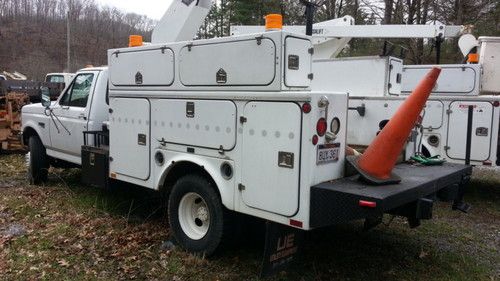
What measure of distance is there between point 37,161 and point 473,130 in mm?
7272

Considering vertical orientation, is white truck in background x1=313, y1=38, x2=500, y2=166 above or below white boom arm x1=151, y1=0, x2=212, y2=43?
below

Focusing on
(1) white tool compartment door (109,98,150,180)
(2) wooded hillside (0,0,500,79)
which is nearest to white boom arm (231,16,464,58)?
(1) white tool compartment door (109,98,150,180)

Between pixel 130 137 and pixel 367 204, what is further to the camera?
pixel 130 137

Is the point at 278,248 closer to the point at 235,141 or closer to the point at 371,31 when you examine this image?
the point at 235,141

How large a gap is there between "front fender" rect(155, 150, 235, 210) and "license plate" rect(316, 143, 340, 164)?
0.86 metres

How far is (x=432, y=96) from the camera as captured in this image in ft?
26.4

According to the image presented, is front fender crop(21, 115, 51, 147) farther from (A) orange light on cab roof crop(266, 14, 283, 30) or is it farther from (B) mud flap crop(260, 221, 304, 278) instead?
(B) mud flap crop(260, 221, 304, 278)

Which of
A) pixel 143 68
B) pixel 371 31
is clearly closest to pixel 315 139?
pixel 143 68

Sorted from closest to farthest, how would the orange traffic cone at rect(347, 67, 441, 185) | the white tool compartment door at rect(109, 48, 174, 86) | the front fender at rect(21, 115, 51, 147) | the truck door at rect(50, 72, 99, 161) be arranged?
1. the orange traffic cone at rect(347, 67, 441, 185)
2. the white tool compartment door at rect(109, 48, 174, 86)
3. the truck door at rect(50, 72, 99, 161)
4. the front fender at rect(21, 115, 51, 147)

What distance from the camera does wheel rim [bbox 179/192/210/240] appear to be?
4727 millimetres

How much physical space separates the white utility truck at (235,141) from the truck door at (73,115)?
3.17ft

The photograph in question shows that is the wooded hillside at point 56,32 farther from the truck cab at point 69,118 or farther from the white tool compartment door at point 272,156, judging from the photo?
the white tool compartment door at point 272,156

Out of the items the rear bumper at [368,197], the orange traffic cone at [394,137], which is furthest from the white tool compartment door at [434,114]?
the orange traffic cone at [394,137]

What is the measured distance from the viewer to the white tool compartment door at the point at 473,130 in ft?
23.9
